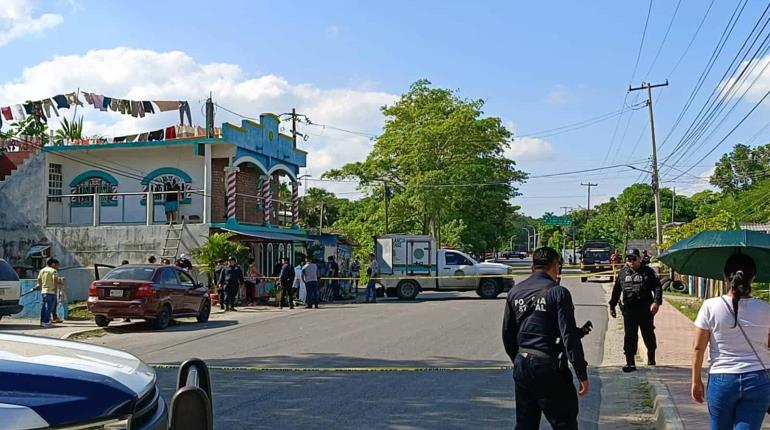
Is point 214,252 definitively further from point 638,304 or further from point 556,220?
point 556,220

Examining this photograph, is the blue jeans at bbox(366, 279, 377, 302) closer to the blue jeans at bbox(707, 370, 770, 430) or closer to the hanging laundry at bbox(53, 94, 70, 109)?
the hanging laundry at bbox(53, 94, 70, 109)

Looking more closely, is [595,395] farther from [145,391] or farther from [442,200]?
[442,200]

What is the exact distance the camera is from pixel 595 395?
9.79 meters

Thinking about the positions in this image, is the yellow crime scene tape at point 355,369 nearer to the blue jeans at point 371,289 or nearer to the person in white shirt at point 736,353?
the person in white shirt at point 736,353

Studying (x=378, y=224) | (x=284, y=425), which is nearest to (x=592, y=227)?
(x=378, y=224)

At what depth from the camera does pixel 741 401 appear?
5.25m

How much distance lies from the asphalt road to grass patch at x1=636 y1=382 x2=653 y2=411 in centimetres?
51

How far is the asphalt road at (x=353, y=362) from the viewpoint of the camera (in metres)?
8.39

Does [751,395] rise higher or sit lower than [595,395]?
higher

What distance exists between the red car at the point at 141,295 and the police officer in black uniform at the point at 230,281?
3730 mm

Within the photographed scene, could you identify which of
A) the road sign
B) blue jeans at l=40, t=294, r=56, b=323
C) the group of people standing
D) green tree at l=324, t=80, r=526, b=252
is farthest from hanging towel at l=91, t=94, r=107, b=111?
the road sign

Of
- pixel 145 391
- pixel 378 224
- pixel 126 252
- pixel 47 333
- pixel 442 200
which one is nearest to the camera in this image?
pixel 145 391

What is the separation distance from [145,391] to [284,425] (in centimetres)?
405

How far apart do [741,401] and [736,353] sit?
0.31 meters
